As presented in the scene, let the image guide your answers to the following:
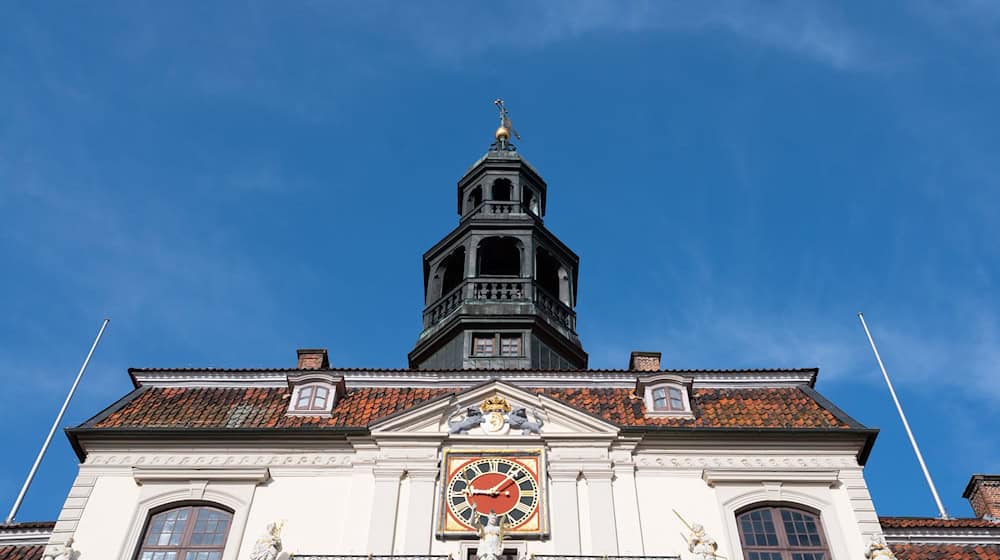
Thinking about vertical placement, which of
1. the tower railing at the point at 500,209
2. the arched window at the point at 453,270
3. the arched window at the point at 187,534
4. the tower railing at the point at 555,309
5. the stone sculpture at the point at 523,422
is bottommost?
the arched window at the point at 187,534

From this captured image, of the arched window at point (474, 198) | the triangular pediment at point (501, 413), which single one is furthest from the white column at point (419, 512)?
the arched window at point (474, 198)

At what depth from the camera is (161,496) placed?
25.3 m

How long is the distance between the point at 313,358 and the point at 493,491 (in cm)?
1072

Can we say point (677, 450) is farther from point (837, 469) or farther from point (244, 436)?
point (244, 436)

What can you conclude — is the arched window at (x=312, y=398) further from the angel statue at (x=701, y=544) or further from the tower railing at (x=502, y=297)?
the angel statue at (x=701, y=544)

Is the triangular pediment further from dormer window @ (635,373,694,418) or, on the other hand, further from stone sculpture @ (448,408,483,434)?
dormer window @ (635,373,694,418)

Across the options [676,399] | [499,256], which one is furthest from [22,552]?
[499,256]

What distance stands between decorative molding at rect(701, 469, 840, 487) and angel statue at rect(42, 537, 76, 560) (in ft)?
50.2

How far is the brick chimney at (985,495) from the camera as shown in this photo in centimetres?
3048

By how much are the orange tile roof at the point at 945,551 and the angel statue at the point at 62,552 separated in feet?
65.6

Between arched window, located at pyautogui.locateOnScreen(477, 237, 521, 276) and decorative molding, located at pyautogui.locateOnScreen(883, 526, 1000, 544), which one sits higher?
arched window, located at pyautogui.locateOnScreen(477, 237, 521, 276)

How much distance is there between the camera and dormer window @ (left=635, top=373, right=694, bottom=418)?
28.1 metres

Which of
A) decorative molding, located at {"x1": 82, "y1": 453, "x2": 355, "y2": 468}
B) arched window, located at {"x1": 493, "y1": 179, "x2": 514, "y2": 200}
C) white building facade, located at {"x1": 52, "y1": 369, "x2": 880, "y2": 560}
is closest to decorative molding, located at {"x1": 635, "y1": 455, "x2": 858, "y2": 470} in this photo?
white building facade, located at {"x1": 52, "y1": 369, "x2": 880, "y2": 560}

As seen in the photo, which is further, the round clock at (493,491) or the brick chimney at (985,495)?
the brick chimney at (985,495)
